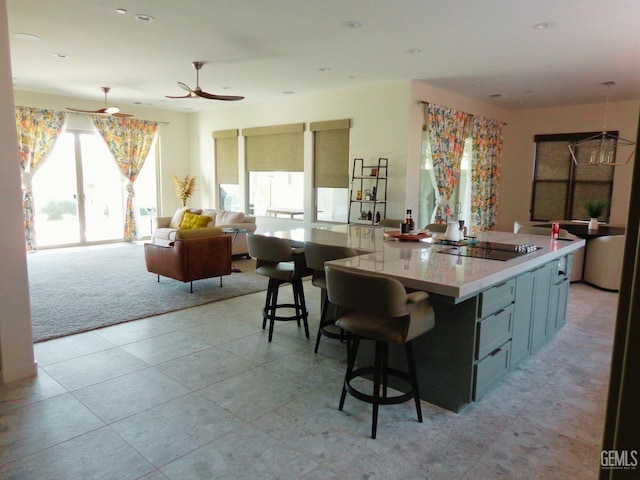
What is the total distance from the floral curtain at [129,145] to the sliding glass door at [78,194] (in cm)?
16

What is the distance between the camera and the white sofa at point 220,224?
7430 mm

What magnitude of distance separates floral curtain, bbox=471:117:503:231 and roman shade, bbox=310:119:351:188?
2447 millimetres

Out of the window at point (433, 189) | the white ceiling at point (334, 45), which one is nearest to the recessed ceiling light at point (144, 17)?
the white ceiling at point (334, 45)

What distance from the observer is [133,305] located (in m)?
4.82

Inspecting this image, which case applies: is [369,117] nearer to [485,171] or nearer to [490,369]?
[485,171]

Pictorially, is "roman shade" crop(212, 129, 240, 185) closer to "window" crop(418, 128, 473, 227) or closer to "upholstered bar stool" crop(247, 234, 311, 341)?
"window" crop(418, 128, 473, 227)

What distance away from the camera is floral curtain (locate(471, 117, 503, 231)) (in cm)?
791

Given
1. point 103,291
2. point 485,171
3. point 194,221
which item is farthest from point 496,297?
point 485,171

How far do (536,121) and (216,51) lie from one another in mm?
6440

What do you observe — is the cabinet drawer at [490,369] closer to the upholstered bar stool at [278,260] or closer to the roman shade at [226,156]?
the upholstered bar stool at [278,260]

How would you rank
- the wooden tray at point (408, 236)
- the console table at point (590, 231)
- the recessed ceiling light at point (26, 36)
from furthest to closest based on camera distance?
the console table at point (590, 231) < the recessed ceiling light at point (26, 36) < the wooden tray at point (408, 236)

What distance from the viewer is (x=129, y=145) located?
9.27 metres

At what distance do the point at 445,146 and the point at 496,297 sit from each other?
483 centimetres

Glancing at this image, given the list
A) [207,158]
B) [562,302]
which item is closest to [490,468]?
[562,302]
